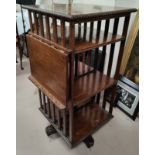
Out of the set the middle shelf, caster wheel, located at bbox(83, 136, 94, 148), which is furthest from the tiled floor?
the middle shelf

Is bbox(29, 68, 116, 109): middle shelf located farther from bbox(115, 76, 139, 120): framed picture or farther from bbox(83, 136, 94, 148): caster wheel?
bbox(83, 136, 94, 148): caster wheel

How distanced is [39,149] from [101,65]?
1.10 m

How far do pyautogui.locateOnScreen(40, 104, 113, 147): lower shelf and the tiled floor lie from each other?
0.30 ft

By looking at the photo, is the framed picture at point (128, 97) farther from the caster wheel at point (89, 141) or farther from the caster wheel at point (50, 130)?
the caster wheel at point (50, 130)

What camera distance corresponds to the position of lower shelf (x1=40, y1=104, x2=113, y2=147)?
4.79ft

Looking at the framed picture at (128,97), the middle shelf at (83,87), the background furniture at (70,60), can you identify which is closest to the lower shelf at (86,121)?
the background furniture at (70,60)

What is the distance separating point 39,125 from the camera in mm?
1681

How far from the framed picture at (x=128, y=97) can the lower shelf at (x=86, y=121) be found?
235 mm

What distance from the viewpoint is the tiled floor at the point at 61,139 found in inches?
56.3

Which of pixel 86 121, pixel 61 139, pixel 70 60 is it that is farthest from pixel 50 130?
pixel 70 60

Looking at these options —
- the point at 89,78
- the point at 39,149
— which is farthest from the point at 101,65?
the point at 39,149

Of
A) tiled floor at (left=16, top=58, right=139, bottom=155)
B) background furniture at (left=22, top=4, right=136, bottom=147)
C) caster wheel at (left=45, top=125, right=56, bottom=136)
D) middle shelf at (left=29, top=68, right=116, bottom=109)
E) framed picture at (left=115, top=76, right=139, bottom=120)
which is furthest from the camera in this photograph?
framed picture at (left=115, top=76, right=139, bottom=120)

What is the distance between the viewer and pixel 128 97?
178 centimetres
